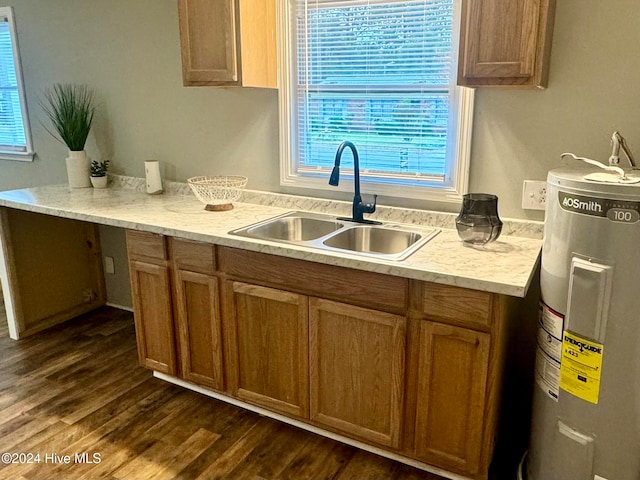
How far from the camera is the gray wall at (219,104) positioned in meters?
1.91

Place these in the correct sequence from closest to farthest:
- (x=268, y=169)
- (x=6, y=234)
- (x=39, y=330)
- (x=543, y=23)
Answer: (x=543, y=23) < (x=268, y=169) < (x=6, y=234) < (x=39, y=330)

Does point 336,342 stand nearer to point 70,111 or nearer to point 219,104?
point 219,104

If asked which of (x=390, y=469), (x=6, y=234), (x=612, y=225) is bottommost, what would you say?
(x=390, y=469)

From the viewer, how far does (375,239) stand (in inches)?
92.6

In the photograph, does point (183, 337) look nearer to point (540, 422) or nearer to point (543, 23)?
point (540, 422)

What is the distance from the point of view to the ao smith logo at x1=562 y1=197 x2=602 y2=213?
146 centimetres

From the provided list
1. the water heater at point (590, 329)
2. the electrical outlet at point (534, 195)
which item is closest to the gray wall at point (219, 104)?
the electrical outlet at point (534, 195)

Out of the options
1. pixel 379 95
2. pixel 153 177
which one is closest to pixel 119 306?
pixel 153 177

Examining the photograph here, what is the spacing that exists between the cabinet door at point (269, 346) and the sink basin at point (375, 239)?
37cm

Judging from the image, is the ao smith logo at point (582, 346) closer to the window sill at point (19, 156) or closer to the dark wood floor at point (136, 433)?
the dark wood floor at point (136, 433)

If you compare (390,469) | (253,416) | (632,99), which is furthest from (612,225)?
(253,416)

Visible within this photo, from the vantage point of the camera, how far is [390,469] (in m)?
2.06

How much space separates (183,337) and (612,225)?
1874 mm

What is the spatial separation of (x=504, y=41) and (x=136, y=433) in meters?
2.20
